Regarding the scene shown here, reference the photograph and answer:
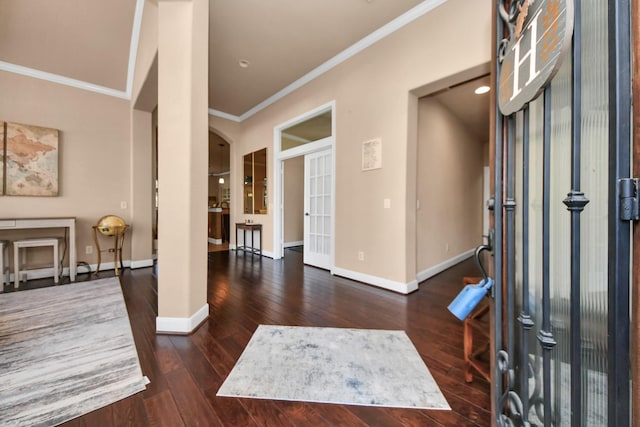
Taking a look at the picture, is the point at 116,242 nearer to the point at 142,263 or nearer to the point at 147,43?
the point at 142,263

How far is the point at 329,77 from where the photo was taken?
3.62 meters

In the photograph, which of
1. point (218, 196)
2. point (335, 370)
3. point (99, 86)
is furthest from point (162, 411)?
point (218, 196)

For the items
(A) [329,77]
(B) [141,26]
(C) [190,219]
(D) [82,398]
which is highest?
(B) [141,26]

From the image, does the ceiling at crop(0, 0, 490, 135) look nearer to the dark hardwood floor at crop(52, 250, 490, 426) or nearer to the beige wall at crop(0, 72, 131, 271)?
the beige wall at crop(0, 72, 131, 271)

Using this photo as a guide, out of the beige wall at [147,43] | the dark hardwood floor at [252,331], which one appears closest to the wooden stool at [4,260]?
the dark hardwood floor at [252,331]

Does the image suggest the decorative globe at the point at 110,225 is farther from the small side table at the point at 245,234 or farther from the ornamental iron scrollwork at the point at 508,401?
the ornamental iron scrollwork at the point at 508,401

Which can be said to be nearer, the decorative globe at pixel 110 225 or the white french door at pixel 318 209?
the decorative globe at pixel 110 225

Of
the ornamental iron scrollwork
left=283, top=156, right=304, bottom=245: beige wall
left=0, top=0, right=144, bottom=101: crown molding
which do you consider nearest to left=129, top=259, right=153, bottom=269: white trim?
left=0, top=0, right=144, bottom=101: crown molding

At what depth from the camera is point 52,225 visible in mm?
3160

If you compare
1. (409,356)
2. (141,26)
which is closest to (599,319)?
(409,356)

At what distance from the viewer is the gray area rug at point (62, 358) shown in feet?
4.03

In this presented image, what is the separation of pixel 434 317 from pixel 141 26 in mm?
4619

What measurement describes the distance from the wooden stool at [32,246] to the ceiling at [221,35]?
2.26 meters

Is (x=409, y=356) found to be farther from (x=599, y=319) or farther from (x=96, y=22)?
(x=96, y=22)
